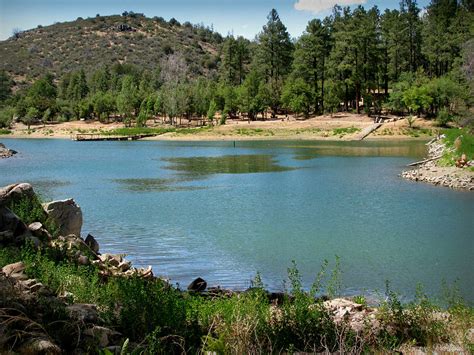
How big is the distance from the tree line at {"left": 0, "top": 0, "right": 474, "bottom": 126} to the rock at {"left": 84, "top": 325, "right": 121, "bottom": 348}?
75.0 metres

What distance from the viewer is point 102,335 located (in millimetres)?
7398

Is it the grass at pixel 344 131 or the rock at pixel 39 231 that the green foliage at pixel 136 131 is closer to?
the grass at pixel 344 131

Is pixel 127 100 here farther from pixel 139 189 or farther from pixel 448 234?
pixel 448 234

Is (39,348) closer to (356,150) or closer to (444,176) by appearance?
(444,176)

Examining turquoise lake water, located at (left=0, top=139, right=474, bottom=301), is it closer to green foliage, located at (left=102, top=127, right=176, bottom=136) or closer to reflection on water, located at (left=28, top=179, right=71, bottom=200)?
reflection on water, located at (left=28, top=179, right=71, bottom=200)

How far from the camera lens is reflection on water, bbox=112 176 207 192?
3357 centimetres

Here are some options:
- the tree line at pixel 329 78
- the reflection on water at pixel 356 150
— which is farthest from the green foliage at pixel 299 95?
the reflection on water at pixel 356 150

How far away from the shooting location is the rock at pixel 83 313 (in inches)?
311

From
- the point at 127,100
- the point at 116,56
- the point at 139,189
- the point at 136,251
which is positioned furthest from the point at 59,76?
the point at 136,251

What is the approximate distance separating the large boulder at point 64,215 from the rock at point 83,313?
778cm

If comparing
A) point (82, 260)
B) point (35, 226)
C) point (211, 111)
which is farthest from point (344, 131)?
point (82, 260)

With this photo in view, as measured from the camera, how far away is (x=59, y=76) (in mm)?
160625

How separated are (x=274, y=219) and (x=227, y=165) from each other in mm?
23841

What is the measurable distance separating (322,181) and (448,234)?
16.0 metres
